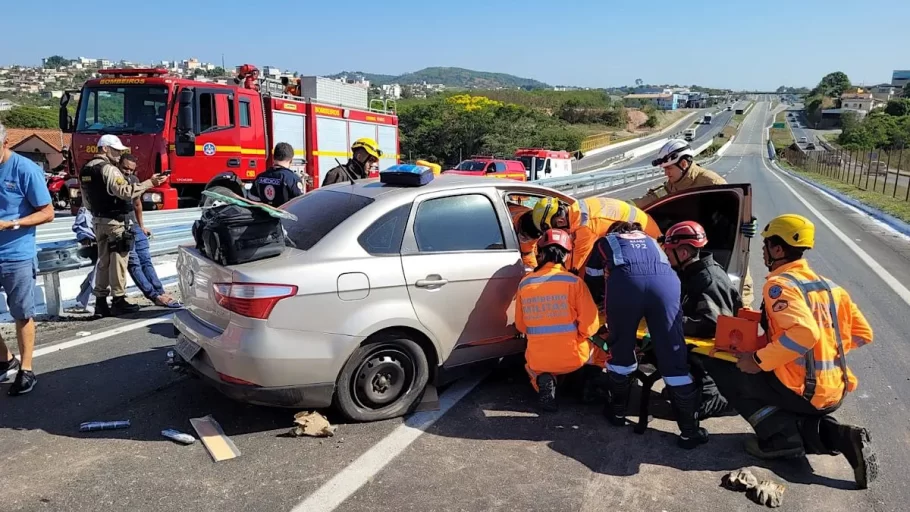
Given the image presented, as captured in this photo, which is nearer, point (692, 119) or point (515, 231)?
Answer: point (515, 231)

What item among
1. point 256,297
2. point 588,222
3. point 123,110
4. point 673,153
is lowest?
point 256,297

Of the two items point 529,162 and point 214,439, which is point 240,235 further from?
point 529,162

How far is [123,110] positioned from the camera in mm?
10570

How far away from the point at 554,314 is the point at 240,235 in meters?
1.98

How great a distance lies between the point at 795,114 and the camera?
151m

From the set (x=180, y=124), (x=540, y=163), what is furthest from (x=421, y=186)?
(x=540, y=163)

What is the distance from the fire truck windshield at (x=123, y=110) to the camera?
10414 millimetres

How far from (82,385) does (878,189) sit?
33001 mm

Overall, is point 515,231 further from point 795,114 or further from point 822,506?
point 795,114

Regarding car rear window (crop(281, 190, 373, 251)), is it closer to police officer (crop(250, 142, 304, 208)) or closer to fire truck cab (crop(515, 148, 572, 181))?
police officer (crop(250, 142, 304, 208))

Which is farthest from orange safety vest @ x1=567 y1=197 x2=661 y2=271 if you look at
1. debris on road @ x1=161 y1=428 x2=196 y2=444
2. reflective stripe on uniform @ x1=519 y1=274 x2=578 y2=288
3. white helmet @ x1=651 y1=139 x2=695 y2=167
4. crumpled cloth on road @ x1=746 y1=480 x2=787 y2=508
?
debris on road @ x1=161 y1=428 x2=196 y2=444

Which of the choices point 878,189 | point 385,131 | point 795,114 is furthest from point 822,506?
point 795,114

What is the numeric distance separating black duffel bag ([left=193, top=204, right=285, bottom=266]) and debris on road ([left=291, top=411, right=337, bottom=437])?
1.01 m

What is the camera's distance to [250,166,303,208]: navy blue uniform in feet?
20.7
